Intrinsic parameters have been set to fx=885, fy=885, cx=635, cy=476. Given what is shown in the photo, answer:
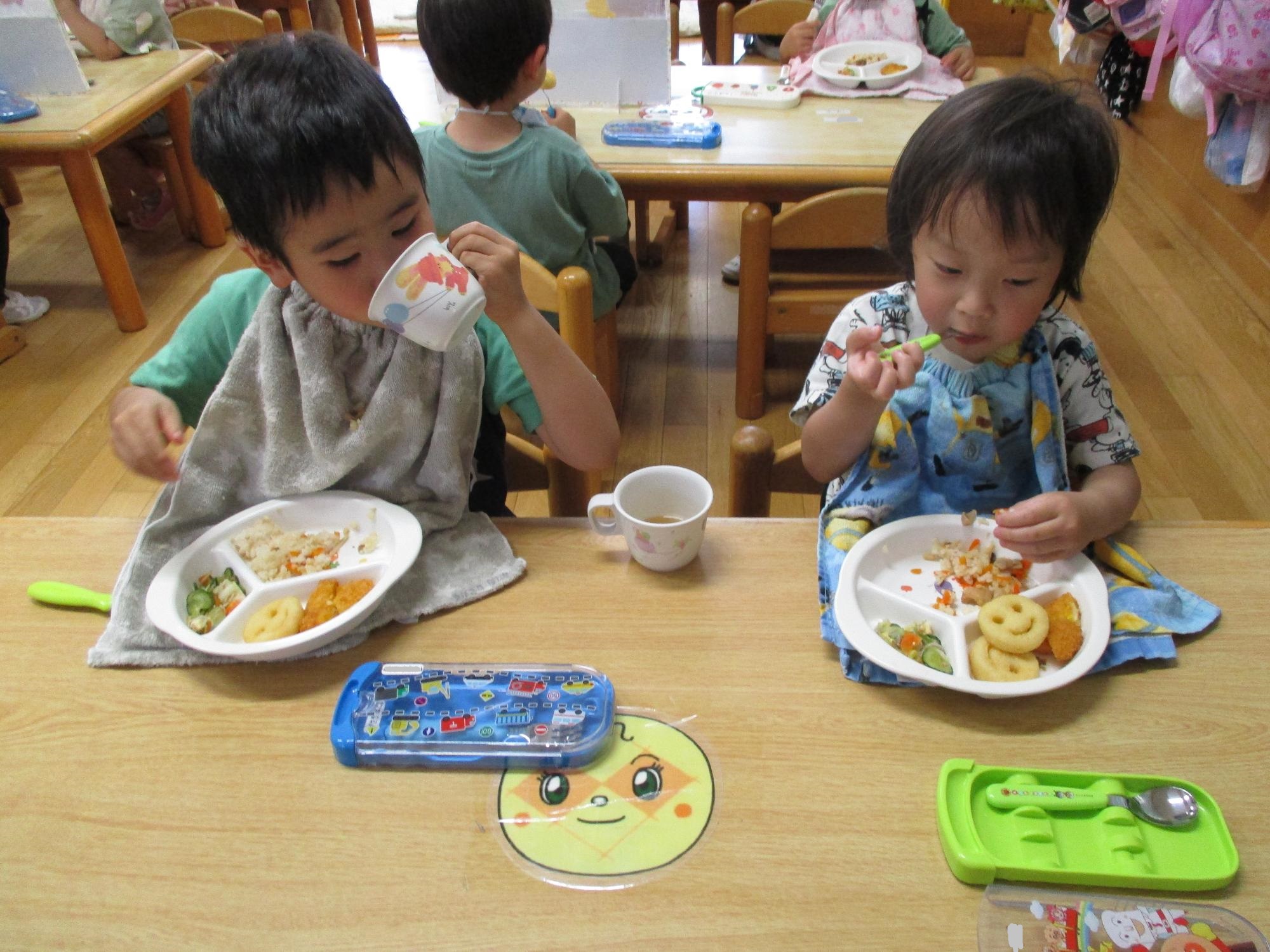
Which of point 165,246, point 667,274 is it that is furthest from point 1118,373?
point 165,246

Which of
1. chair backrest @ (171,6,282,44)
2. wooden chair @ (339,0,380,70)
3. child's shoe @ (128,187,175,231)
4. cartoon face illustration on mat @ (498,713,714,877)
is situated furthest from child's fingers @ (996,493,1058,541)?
wooden chair @ (339,0,380,70)

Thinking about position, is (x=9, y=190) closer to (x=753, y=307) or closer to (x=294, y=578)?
(x=753, y=307)

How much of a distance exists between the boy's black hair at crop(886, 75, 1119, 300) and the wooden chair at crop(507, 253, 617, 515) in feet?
1.67

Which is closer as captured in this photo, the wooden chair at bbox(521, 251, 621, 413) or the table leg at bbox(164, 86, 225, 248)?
the wooden chair at bbox(521, 251, 621, 413)

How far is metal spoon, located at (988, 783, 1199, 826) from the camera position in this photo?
687 millimetres

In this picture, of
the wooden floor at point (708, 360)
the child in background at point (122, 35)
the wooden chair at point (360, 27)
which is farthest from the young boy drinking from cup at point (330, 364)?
the wooden chair at point (360, 27)

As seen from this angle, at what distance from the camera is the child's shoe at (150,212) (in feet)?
12.9

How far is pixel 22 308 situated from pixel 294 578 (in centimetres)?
312

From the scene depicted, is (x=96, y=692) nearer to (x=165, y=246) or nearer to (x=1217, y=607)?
(x=1217, y=607)

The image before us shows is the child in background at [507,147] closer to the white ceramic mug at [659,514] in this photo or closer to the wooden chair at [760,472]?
the wooden chair at [760,472]

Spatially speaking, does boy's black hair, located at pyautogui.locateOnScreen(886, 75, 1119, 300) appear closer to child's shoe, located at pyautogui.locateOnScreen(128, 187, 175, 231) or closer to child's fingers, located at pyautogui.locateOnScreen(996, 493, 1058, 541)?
child's fingers, located at pyautogui.locateOnScreen(996, 493, 1058, 541)

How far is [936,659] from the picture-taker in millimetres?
829

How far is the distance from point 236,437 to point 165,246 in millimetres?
3277

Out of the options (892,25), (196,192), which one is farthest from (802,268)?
(196,192)
